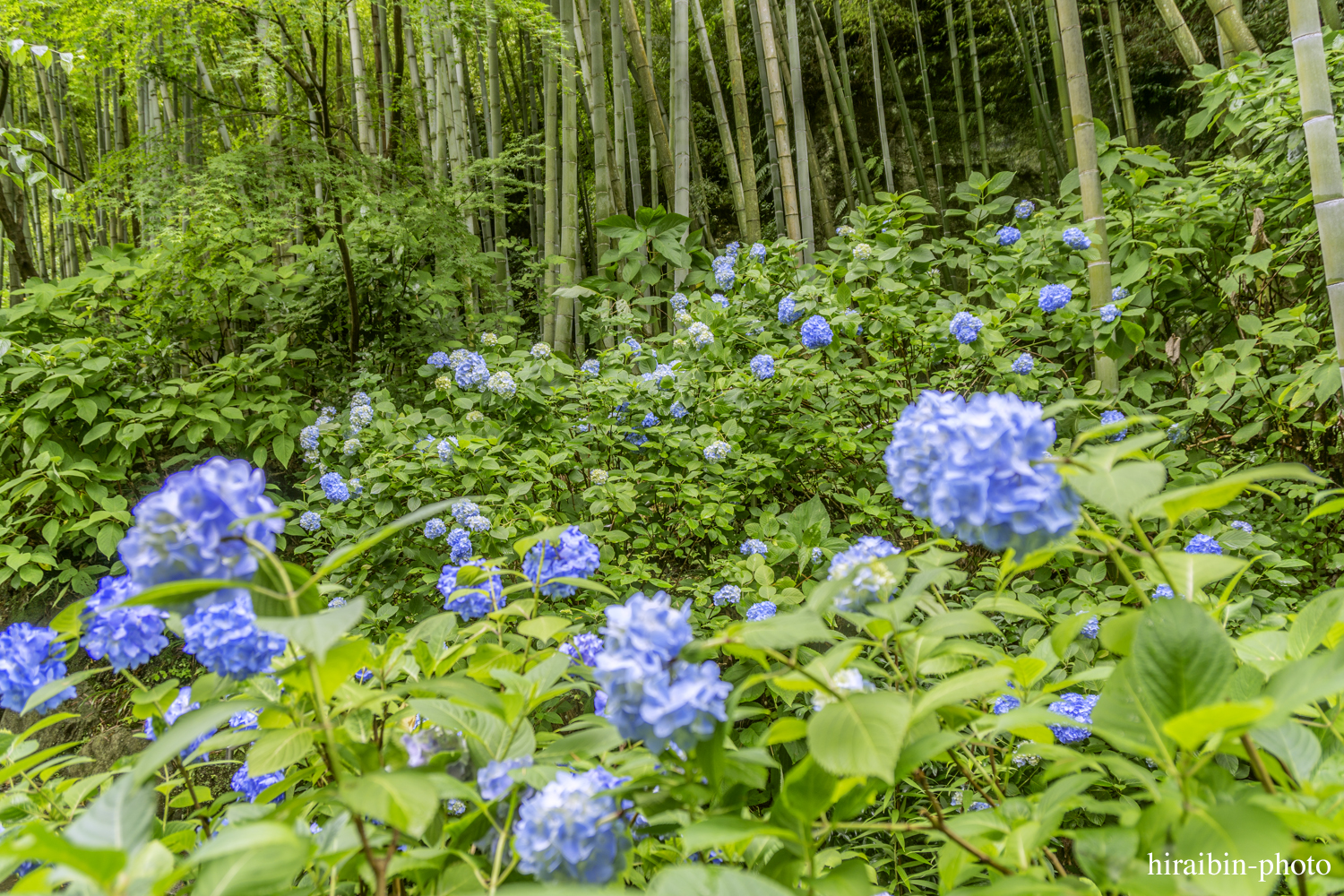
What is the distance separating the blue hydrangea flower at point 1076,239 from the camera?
69.8 inches

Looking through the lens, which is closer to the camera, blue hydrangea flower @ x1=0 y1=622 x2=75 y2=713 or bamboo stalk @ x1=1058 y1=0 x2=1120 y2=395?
blue hydrangea flower @ x1=0 y1=622 x2=75 y2=713

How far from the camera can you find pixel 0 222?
261cm

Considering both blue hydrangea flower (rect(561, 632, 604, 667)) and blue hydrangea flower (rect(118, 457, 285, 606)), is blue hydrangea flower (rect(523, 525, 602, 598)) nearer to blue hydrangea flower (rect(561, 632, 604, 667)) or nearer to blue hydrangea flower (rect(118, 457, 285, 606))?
blue hydrangea flower (rect(561, 632, 604, 667))

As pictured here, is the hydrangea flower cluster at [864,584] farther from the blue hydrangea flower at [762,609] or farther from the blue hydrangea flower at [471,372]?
the blue hydrangea flower at [471,372]

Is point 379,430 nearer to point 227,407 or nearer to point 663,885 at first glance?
point 227,407

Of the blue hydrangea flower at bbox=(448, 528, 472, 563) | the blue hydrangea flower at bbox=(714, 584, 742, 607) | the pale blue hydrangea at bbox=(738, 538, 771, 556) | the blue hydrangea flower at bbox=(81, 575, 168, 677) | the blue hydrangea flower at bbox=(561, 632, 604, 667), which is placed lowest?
the blue hydrangea flower at bbox=(714, 584, 742, 607)

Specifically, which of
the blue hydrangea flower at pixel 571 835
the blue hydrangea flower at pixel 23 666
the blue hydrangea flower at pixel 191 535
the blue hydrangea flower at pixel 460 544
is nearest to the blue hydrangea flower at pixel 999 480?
the blue hydrangea flower at pixel 571 835

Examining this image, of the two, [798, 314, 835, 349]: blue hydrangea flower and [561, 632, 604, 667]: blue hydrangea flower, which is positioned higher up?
[798, 314, 835, 349]: blue hydrangea flower

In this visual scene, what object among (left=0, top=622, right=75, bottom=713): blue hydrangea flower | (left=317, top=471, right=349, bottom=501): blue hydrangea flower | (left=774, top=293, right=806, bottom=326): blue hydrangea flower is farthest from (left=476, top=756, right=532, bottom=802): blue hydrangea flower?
(left=774, top=293, right=806, bottom=326): blue hydrangea flower

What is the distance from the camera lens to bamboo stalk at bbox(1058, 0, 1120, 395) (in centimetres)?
169

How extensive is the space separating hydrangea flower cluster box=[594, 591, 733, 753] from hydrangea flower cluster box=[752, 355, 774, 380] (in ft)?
4.74

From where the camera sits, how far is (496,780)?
524mm

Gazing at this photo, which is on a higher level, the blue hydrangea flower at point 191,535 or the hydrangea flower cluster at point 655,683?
the blue hydrangea flower at point 191,535

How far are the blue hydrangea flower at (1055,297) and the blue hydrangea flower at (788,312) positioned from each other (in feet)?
1.95
